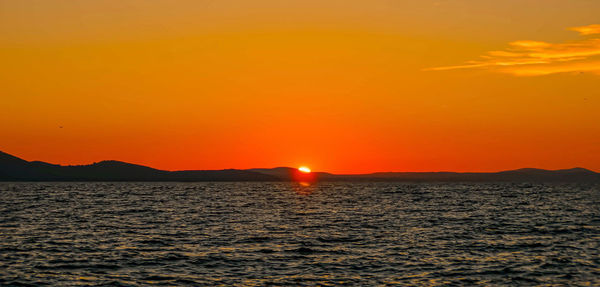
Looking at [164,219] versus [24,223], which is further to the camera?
[164,219]

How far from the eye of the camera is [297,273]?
128 ft

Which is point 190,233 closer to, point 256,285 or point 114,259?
point 114,259

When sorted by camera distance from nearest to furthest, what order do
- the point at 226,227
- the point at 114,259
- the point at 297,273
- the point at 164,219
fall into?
the point at 297,273 < the point at 114,259 < the point at 226,227 < the point at 164,219

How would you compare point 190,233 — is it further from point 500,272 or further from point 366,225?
point 500,272

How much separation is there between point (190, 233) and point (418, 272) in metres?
28.7

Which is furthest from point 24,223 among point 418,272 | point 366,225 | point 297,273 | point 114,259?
point 418,272

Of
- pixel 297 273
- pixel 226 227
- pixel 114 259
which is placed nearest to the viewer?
pixel 297 273

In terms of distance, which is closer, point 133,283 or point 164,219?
point 133,283

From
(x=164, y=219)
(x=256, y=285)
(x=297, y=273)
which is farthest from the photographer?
(x=164, y=219)

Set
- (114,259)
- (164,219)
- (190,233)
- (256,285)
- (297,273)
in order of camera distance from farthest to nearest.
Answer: (164,219), (190,233), (114,259), (297,273), (256,285)

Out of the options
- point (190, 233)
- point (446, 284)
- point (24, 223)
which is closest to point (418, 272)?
point (446, 284)

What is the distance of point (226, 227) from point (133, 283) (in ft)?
102

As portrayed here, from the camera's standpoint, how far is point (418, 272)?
39344 mm

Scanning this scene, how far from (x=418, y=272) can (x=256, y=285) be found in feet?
36.1
